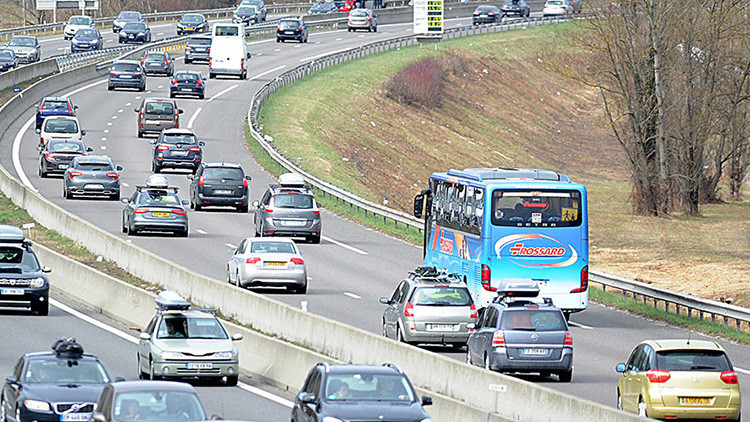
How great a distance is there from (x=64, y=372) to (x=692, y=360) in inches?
349

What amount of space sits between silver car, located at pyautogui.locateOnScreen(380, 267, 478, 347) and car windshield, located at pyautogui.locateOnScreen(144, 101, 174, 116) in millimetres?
38502

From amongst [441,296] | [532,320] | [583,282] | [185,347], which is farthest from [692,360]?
[583,282]

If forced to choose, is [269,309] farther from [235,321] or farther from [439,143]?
[439,143]

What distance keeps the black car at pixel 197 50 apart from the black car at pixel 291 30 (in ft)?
50.4

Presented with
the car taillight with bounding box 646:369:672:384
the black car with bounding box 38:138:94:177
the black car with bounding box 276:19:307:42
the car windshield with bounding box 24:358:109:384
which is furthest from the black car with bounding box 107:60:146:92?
the car taillight with bounding box 646:369:672:384

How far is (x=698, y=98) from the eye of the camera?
2557 inches

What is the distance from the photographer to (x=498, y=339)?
77.8ft

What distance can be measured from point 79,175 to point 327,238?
9.84 meters

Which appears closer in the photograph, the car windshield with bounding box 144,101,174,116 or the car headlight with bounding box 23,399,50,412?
the car headlight with bounding box 23,399,50,412

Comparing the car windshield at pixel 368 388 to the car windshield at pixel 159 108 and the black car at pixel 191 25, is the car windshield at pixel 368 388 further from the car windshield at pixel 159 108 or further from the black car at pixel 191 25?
the black car at pixel 191 25

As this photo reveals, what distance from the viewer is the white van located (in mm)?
84562

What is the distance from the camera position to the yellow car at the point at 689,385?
1948 centimetres

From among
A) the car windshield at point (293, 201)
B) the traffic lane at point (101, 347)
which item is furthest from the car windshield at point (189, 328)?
the car windshield at point (293, 201)

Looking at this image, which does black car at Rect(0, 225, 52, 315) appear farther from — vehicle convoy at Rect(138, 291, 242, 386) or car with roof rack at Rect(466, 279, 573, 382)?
car with roof rack at Rect(466, 279, 573, 382)
